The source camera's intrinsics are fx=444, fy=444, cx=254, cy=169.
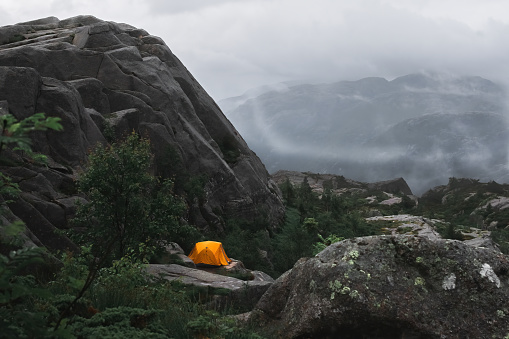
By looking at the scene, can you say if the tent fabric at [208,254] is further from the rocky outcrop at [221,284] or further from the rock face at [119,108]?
the rock face at [119,108]

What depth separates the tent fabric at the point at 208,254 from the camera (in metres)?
29.9

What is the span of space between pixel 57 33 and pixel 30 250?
192 feet

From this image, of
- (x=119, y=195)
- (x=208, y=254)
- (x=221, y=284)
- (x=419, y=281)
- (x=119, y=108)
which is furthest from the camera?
(x=119, y=108)

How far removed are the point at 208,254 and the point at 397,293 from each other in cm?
2145

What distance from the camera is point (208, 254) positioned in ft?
98.6

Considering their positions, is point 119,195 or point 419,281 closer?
point 419,281

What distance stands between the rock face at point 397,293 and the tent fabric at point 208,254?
760 inches

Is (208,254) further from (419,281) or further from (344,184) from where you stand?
(344,184)

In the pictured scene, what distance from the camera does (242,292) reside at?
19.4 metres

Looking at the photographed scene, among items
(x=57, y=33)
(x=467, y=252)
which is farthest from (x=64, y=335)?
(x=57, y=33)

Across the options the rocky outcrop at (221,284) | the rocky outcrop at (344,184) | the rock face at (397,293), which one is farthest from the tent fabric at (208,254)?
the rocky outcrop at (344,184)

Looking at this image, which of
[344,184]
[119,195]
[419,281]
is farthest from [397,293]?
[344,184]

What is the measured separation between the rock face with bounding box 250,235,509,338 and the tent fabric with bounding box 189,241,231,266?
19293 mm

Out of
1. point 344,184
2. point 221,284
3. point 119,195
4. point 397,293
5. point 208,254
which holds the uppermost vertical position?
point 119,195
